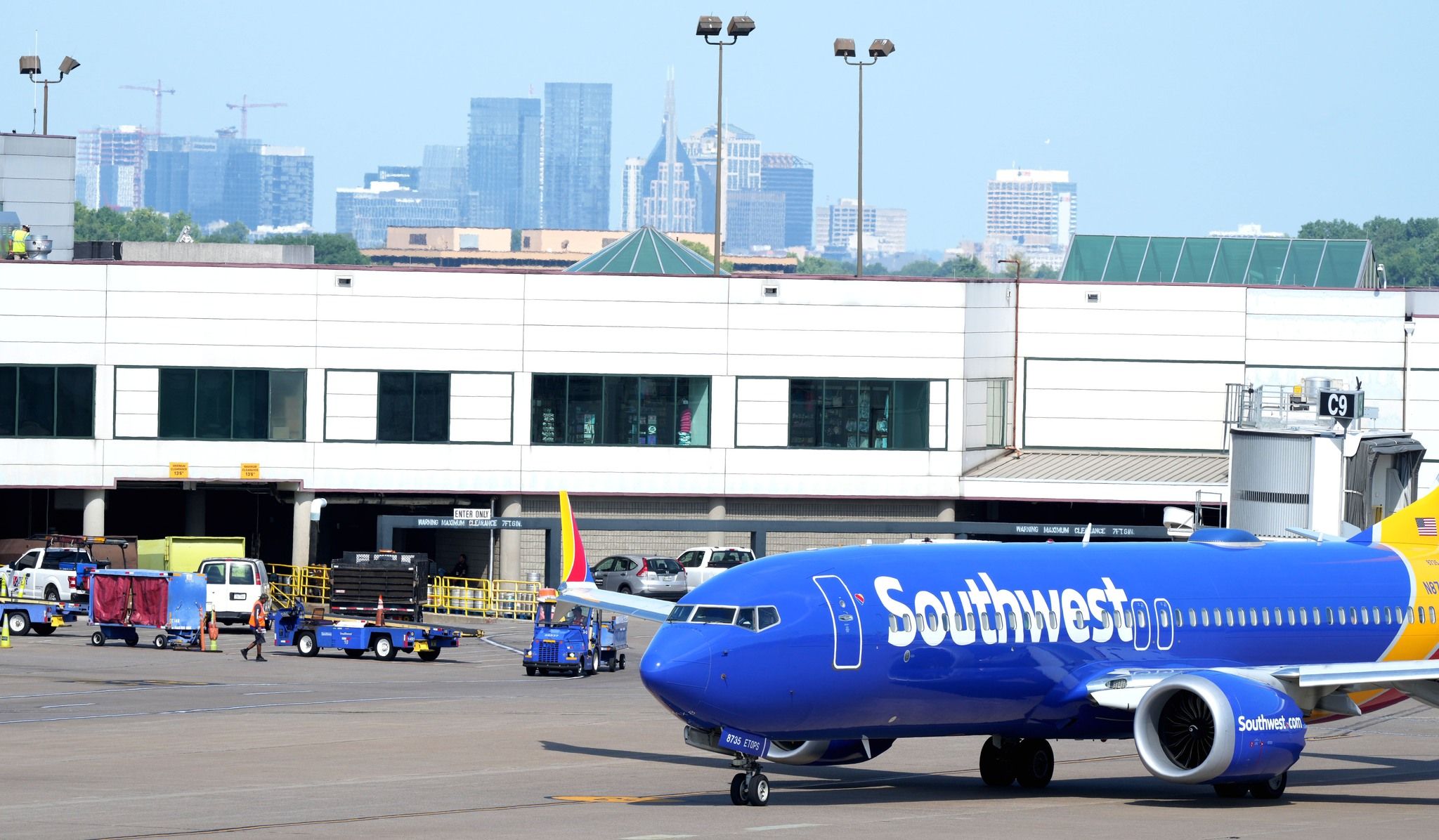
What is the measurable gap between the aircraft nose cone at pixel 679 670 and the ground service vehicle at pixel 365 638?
31981 mm

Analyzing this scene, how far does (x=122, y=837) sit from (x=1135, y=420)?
64904mm

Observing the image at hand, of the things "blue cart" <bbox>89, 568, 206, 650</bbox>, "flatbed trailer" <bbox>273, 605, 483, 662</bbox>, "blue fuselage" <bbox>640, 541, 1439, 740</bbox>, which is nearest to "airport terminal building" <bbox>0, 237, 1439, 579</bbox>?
"blue cart" <bbox>89, 568, 206, 650</bbox>

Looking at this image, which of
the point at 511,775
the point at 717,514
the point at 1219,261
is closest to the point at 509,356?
the point at 717,514

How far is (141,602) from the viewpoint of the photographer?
65625mm

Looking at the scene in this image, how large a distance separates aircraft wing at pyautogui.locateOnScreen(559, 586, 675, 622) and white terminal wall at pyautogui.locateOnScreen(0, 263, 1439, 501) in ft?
143

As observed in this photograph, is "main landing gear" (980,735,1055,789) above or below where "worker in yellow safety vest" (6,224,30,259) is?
below

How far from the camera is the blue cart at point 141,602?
64562 mm

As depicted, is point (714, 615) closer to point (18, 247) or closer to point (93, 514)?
point (93, 514)

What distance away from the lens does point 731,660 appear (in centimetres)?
2981

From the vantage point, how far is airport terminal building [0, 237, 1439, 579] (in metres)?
81.2

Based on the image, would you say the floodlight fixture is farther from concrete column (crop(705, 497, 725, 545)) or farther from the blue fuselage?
the blue fuselage

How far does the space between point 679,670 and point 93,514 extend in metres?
56.9

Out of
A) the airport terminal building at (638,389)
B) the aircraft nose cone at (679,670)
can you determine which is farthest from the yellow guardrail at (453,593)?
the aircraft nose cone at (679,670)

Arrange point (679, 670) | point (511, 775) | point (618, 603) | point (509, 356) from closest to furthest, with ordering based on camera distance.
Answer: point (679, 670) → point (511, 775) → point (618, 603) → point (509, 356)
